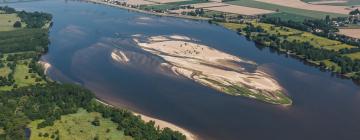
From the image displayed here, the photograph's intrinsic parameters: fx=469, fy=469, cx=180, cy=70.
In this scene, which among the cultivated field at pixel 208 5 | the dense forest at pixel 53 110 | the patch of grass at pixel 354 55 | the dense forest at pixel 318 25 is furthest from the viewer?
the cultivated field at pixel 208 5

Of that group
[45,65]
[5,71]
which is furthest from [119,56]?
[5,71]

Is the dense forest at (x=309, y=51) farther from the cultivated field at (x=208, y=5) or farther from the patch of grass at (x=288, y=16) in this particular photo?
the cultivated field at (x=208, y=5)

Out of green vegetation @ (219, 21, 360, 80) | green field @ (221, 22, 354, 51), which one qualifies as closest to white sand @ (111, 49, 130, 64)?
green vegetation @ (219, 21, 360, 80)

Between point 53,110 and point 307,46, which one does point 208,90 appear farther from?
point 307,46

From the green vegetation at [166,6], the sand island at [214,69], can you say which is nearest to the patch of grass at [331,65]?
the sand island at [214,69]

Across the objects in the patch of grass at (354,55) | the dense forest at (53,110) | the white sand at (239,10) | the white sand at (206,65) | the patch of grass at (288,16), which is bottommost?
the dense forest at (53,110)

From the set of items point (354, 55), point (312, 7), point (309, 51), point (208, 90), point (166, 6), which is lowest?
point (208, 90)
